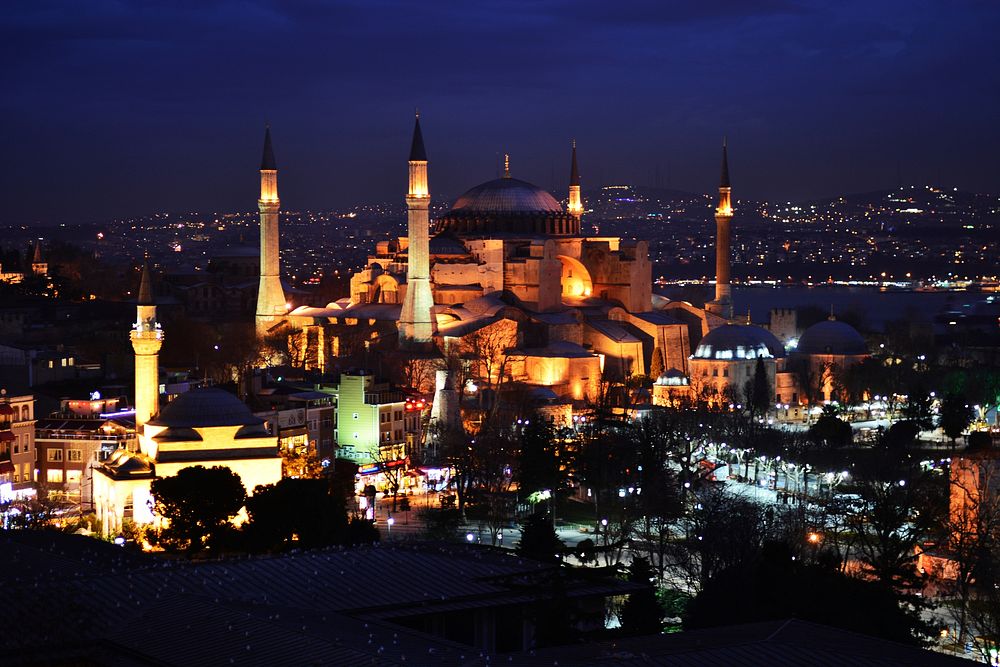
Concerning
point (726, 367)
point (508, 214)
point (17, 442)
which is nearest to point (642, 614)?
point (17, 442)

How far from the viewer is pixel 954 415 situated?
5094 cm

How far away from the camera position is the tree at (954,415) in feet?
165

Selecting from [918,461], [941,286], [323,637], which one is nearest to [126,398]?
[918,461]

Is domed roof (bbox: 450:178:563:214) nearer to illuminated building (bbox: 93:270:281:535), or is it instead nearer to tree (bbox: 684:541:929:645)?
illuminated building (bbox: 93:270:281:535)

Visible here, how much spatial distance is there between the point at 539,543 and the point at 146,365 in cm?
1513

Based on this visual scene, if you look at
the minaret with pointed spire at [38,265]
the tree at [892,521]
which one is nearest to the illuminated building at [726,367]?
the tree at [892,521]

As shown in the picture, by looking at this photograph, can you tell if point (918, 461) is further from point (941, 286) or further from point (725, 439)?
point (941, 286)

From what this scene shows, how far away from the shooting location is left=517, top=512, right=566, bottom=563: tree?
95.9ft

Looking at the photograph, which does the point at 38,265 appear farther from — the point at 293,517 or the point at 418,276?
the point at 293,517

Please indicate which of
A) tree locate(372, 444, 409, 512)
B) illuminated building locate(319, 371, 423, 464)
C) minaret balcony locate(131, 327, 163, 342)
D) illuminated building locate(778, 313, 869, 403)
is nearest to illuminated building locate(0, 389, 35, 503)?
minaret balcony locate(131, 327, 163, 342)

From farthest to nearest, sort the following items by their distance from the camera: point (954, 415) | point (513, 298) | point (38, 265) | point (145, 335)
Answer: point (38, 265)
point (513, 298)
point (954, 415)
point (145, 335)

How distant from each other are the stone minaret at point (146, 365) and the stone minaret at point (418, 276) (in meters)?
17.2

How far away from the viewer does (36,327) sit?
74.2 m

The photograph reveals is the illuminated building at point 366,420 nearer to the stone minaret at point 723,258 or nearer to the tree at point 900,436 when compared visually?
the tree at point 900,436
